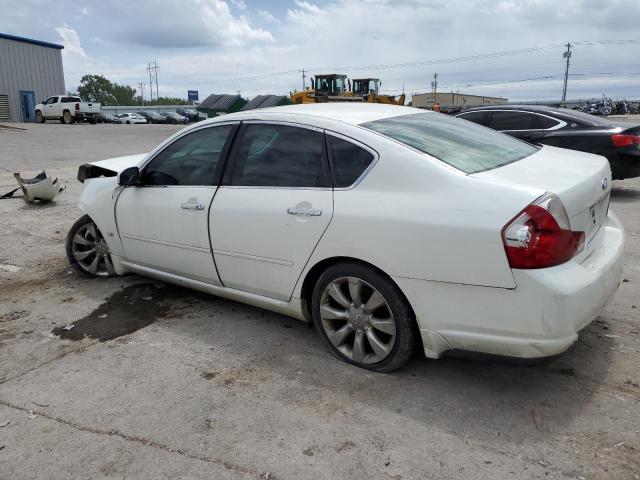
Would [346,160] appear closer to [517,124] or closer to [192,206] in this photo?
[192,206]

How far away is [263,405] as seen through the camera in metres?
2.90

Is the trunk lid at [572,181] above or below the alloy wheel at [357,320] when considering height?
above

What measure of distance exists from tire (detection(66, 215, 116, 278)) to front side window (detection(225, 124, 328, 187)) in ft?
6.25

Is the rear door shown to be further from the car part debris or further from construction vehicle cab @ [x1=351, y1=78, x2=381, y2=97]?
construction vehicle cab @ [x1=351, y1=78, x2=381, y2=97]

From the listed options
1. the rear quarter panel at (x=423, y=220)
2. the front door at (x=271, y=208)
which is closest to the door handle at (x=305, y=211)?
the front door at (x=271, y=208)

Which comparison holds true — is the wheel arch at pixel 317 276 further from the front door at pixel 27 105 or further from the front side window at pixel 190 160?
the front door at pixel 27 105

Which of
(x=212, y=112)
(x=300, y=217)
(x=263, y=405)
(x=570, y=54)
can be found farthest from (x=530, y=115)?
(x=570, y=54)

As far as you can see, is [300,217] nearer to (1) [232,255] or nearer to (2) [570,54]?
(1) [232,255]

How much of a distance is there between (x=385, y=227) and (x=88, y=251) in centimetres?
332

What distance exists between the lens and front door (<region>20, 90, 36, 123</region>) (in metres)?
41.6

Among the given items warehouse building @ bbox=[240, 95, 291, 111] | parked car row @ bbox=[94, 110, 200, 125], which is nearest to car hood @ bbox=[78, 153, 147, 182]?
warehouse building @ bbox=[240, 95, 291, 111]

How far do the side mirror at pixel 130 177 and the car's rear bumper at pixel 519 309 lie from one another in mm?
2436

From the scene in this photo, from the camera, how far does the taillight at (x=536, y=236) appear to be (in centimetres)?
249

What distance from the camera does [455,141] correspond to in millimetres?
3354
